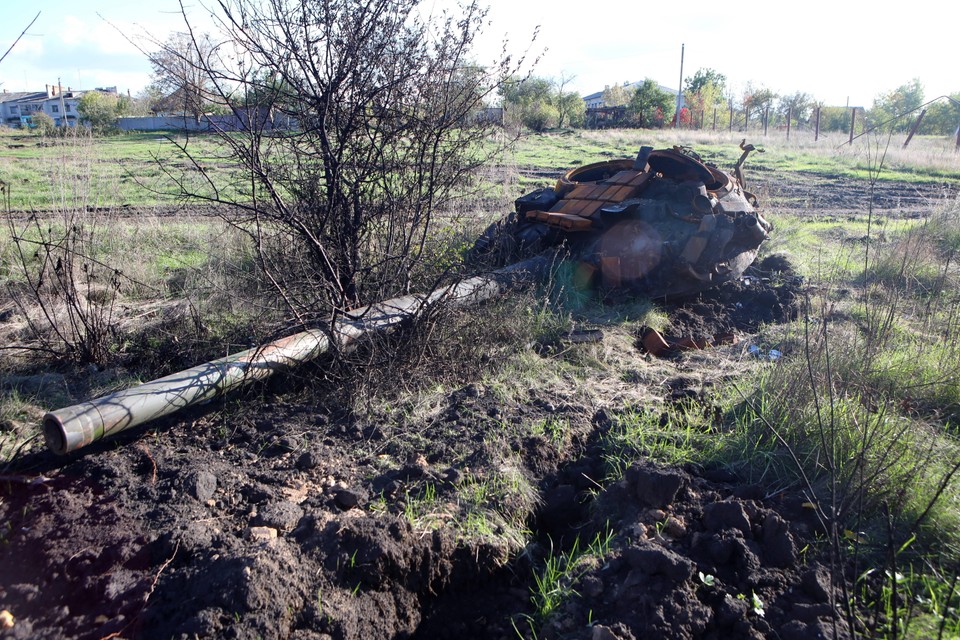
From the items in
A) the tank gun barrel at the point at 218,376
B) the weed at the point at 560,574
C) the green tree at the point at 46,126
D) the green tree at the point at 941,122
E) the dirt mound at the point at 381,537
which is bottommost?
the weed at the point at 560,574

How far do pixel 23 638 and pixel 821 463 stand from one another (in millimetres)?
3730

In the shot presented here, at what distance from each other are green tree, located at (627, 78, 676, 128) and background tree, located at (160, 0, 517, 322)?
4398 cm

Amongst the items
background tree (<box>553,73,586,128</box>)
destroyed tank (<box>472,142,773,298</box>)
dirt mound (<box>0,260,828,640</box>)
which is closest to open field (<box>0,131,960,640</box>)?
dirt mound (<box>0,260,828,640</box>)

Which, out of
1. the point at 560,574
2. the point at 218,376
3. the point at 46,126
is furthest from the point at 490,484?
the point at 46,126

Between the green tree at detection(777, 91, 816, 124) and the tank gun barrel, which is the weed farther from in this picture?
the green tree at detection(777, 91, 816, 124)

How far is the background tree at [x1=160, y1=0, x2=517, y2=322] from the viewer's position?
184 inches

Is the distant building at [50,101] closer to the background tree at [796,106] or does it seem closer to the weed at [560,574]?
the weed at [560,574]

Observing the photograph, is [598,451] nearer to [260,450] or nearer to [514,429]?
[514,429]

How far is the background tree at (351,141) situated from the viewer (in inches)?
184

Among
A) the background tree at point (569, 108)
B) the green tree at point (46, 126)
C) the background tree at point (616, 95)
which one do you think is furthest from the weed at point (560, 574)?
the background tree at point (616, 95)

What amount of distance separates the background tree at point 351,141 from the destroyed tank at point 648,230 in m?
1.64

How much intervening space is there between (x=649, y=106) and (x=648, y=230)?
4577 cm

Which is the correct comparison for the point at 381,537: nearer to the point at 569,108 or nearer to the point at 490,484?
the point at 490,484

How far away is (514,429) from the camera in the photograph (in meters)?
4.28
